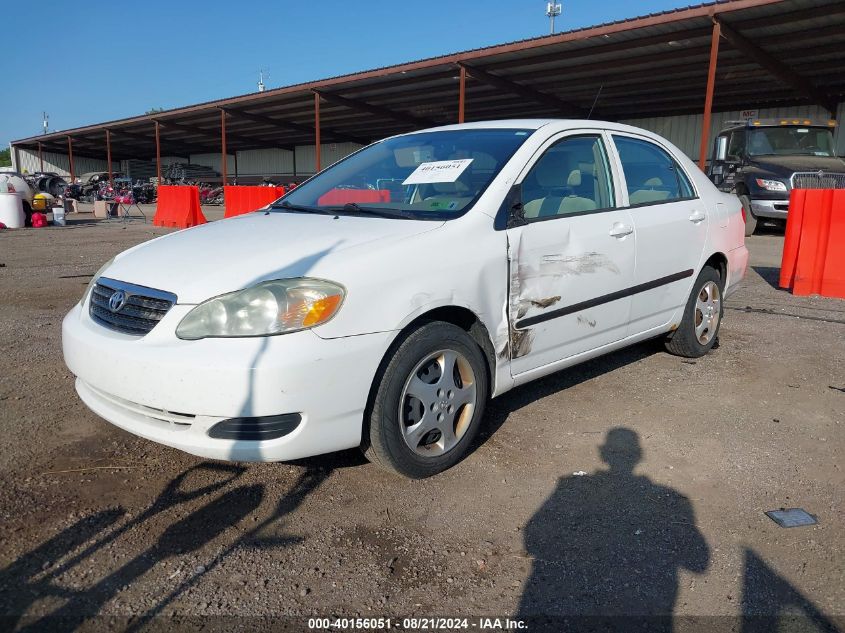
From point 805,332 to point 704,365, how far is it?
1.54m

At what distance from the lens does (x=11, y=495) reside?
2709mm

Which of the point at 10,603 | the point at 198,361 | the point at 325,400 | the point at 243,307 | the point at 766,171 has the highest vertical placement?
the point at 766,171

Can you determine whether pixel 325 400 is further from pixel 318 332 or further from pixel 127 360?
pixel 127 360

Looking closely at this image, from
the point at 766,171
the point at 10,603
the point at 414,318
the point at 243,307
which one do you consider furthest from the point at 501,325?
the point at 766,171

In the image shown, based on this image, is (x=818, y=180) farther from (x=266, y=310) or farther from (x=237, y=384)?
(x=237, y=384)

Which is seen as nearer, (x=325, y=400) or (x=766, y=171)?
(x=325, y=400)

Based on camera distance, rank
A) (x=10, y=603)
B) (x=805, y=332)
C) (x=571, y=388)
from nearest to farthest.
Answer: (x=10, y=603) < (x=571, y=388) < (x=805, y=332)

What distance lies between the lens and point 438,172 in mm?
3488

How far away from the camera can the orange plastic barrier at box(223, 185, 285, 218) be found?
14891 mm

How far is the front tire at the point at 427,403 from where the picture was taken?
2676 mm

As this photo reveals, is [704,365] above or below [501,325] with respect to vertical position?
below

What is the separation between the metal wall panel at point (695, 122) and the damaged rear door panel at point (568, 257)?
2138 cm

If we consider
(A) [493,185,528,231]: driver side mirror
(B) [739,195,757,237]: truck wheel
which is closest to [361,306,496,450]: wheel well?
(A) [493,185,528,231]: driver side mirror

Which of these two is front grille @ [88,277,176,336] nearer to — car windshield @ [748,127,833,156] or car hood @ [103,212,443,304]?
car hood @ [103,212,443,304]
